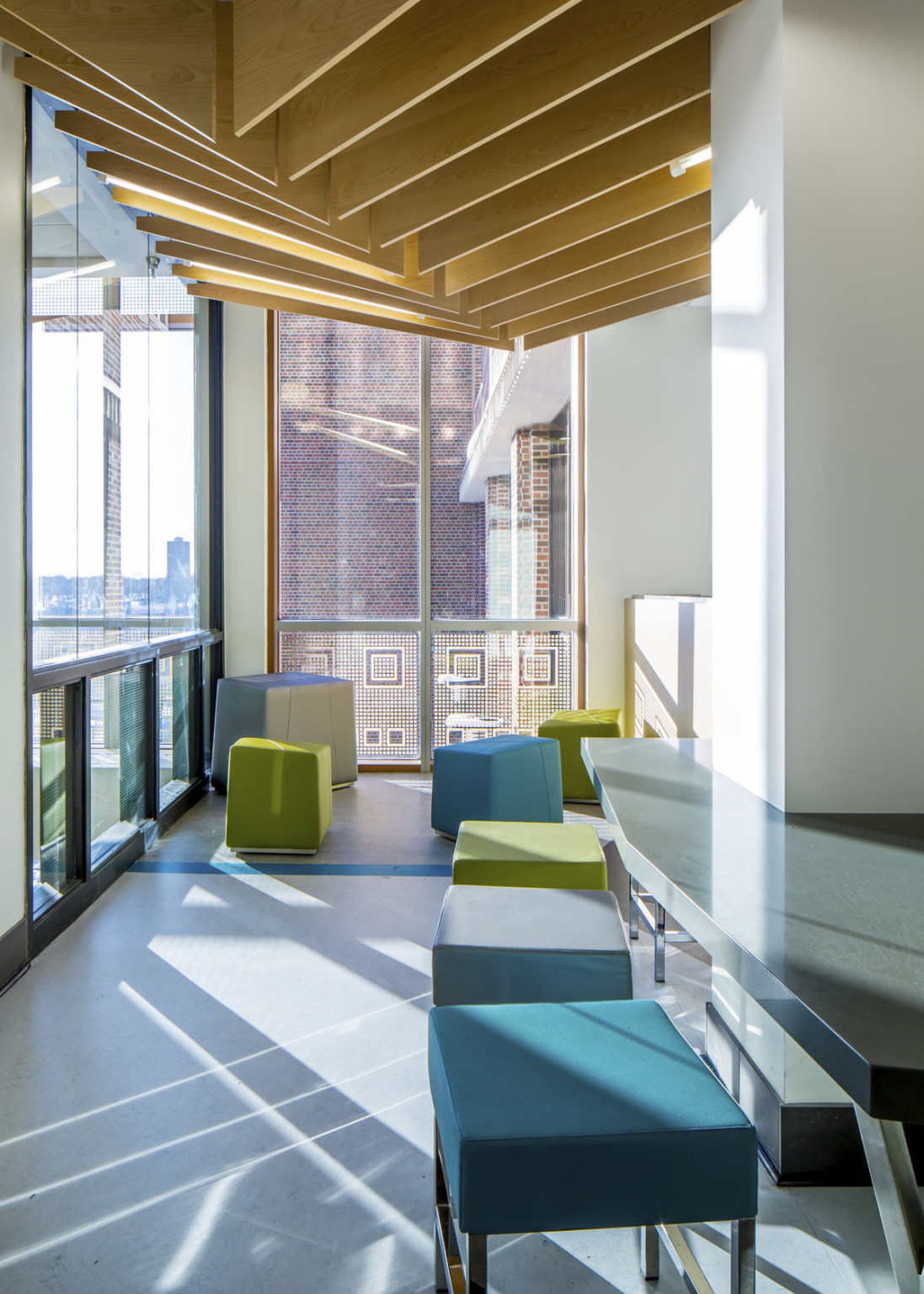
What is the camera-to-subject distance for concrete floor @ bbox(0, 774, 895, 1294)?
6.27 feet

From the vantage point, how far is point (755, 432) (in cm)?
244

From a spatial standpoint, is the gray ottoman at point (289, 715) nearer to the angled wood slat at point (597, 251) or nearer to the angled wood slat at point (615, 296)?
the angled wood slat at point (615, 296)

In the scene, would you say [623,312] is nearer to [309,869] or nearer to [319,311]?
[319,311]

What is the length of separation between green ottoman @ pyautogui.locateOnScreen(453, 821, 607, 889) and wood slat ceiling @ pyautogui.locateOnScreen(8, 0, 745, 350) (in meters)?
2.27

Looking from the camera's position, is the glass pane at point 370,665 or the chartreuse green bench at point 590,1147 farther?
the glass pane at point 370,665


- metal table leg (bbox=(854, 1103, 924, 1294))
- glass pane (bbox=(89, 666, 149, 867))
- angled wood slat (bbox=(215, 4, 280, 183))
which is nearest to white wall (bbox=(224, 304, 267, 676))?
glass pane (bbox=(89, 666, 149, 867))

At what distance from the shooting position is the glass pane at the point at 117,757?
14.8ft

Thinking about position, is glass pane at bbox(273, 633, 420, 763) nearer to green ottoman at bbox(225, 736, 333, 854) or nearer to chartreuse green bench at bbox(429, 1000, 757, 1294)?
green ottoman at bbox(225, 736, 333, 854)

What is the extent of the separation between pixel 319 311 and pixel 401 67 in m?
2.88


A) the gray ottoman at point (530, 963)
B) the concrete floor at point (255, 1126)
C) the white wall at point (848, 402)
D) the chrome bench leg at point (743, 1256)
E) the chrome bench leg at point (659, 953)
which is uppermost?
the white wall at point (848, 402)

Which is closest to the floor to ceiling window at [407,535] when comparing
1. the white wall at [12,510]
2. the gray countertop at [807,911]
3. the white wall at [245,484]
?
the white wall at [245,484]

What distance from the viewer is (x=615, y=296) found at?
4.89 m

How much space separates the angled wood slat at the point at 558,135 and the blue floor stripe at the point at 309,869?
9.78 ft

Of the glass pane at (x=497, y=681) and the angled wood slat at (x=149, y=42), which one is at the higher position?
the angled wood slat at (x=149, y=42)
